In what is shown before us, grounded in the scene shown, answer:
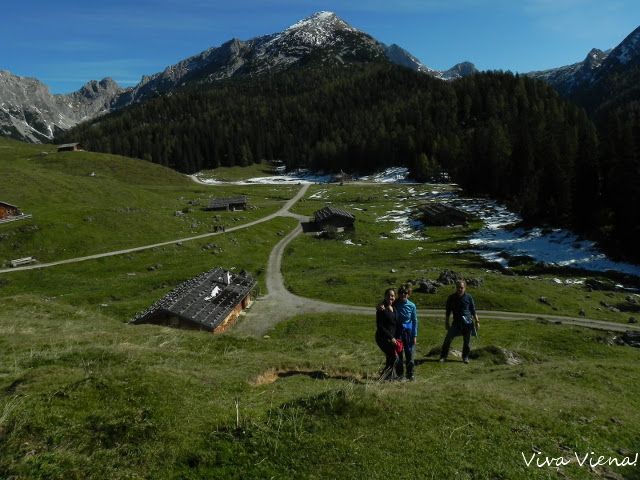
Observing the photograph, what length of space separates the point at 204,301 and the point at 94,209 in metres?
58.2

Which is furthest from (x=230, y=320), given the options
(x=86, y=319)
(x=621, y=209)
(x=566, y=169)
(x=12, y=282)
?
(x=566, y=169)

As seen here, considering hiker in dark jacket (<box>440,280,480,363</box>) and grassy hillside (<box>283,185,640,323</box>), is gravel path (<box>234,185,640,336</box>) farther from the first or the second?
hiker in dark jacket (<box>440,280,480,363</box>)

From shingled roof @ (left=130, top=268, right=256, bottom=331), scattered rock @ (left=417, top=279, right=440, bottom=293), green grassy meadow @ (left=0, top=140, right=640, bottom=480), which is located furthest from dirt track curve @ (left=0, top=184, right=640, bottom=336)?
green grassy meadow @ (left=0, top=140, right=640, bottom=480)

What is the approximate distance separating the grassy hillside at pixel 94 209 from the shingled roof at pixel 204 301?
115ft

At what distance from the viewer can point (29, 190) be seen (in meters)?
105

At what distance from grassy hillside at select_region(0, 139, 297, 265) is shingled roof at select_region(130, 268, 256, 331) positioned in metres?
35.1

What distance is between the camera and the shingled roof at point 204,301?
136ft

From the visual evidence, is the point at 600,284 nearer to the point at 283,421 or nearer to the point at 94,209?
the point at 283,421

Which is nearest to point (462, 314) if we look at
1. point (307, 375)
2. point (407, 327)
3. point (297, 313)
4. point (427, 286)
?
point (407, 327)

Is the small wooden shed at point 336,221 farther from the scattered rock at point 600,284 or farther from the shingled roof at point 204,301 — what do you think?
the scattered rock at point 600,284

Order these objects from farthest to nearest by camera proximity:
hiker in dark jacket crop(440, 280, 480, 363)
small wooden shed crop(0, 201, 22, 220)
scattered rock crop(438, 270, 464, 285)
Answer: small wooden shed crop(0, 201, 22, 220)
scattered rock crop(438, 270, 464, 285)
hiker in dark jacket crop(440, 280, 480, 363)

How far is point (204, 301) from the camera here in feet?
151

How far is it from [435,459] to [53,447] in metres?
8.59

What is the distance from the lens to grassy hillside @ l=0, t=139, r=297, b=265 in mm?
77000
